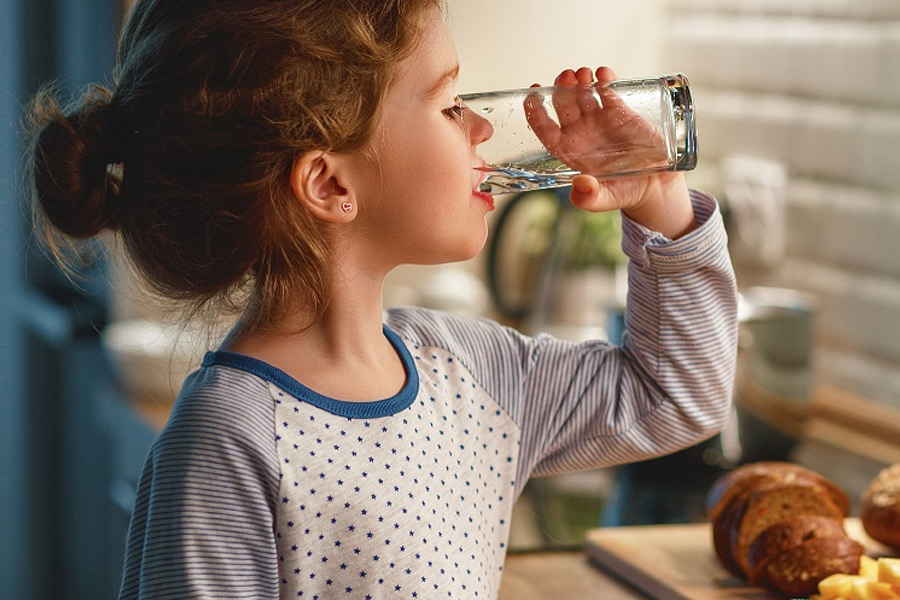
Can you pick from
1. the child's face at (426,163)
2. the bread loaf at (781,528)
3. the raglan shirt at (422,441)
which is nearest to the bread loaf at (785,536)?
the bread loaf at (781,528)

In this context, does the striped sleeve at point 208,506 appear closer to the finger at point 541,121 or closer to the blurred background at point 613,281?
the finger at point 541,121

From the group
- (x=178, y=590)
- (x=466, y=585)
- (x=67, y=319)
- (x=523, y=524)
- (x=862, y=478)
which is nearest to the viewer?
(x=178, y=590)

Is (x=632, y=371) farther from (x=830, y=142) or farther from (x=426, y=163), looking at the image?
(x=830, y=142)

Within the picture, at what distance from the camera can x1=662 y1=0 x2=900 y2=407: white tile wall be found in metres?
1.75

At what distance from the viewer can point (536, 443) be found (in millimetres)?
1049

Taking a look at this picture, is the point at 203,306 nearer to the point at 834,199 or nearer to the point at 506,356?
the point at 506,356

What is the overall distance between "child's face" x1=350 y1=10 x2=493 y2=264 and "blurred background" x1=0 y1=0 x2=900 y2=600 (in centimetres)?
45

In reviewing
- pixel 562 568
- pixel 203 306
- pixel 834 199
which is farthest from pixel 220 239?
pixel 834 199

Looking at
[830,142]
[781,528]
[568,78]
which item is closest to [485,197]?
[568,78]

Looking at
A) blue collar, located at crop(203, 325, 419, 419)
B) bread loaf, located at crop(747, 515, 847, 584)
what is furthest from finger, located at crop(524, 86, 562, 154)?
bread loaf, located at crop(747, 515, 847, 584)

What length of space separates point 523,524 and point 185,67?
693 millimetres

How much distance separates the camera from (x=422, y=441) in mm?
927

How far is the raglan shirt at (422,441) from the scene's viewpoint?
0.81 m

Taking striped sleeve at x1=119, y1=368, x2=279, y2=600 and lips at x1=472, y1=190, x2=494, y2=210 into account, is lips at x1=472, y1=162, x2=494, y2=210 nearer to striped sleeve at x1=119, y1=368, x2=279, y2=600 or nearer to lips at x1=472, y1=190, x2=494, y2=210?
lips at x1=472, y1=190, x2=494, y2=210
